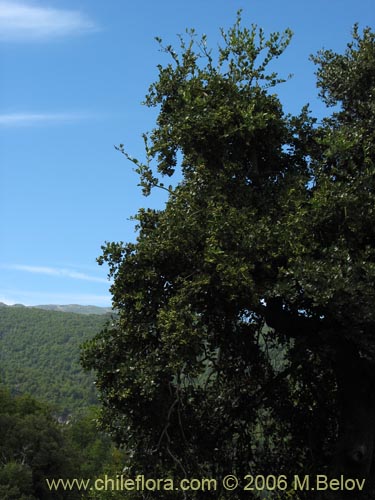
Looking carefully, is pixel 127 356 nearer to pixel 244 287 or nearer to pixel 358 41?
pixel 244 287

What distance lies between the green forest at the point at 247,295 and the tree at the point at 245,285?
37 mm

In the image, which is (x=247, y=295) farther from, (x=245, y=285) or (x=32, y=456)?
(x=32, y=456)

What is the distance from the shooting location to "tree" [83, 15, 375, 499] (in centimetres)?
1147

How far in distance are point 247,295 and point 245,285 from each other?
12.9 inches

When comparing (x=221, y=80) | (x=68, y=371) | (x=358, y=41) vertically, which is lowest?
(x=68, y=371)

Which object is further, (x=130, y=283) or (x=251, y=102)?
(x=251, y=102)

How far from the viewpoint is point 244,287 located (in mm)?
11484

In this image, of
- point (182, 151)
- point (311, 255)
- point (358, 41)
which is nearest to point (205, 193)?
point (182, 151)

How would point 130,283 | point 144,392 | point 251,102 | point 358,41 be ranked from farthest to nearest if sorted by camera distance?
point 358,41 → point 251,102 → point 130,283 → point 144,392

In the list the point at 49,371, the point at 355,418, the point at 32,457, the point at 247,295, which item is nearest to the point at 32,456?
the point at 32,457

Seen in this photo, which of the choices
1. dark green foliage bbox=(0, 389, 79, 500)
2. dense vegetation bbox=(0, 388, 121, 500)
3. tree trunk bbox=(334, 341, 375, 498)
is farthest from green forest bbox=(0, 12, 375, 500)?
dark green foliage bbox=(0, 389, 79, 500)

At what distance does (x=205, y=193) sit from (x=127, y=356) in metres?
3.59

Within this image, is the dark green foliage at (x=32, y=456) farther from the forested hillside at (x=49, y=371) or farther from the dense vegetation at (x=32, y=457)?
the forested hillside at (x=49, y=371)

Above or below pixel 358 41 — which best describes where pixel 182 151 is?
below
